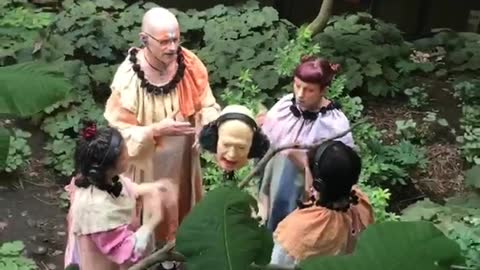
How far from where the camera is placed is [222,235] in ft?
3.02

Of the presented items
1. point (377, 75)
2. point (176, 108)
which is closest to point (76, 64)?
point (377, 75)

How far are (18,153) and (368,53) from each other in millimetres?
1945

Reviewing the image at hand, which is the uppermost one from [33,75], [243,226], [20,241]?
[33,75]

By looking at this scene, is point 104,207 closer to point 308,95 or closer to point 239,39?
point 308,95

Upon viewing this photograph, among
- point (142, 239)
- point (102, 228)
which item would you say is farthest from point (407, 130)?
point (102, 228)

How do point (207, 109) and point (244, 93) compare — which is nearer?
point (207, 109)

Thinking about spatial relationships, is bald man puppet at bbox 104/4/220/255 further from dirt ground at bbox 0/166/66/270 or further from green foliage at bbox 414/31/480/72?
green foliage at bbox 414/31/480/72

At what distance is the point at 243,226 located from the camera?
0.94 m

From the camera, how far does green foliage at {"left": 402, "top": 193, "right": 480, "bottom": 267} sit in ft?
10.7

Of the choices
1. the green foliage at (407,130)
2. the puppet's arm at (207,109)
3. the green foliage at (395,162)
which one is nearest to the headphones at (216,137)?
the puppet's arm at (207,109)

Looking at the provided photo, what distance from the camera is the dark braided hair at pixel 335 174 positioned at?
236cm

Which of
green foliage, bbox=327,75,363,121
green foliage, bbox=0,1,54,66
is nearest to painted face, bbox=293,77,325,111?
green foliage, bbox=327,75,363,121

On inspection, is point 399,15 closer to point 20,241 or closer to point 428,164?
point 428,164

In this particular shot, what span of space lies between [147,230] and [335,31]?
9.61 ft
